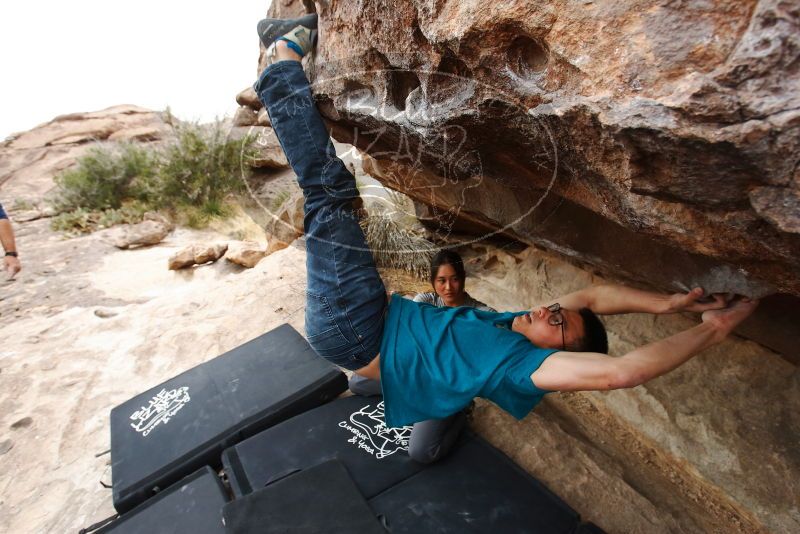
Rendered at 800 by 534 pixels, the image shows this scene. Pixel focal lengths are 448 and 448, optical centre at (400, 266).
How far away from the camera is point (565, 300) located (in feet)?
5.84

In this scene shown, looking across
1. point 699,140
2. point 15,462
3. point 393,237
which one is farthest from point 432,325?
point 393,237

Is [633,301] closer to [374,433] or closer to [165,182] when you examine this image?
[374,433]

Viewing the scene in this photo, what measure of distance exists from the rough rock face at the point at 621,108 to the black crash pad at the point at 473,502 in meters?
1.00

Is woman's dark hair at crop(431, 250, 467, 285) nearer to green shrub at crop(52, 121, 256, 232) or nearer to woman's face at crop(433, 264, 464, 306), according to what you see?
woman's face at crop(433, 264, 464, 306)

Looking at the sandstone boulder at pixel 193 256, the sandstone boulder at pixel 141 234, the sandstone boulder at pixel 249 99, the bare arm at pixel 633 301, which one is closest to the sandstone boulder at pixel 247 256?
the sandstone boulder at pixel 193 256

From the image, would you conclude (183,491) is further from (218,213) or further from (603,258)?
(218,213)

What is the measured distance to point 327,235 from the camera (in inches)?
63.7

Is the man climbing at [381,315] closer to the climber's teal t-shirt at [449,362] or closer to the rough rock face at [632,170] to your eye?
the climber's teal t-shirt at [449,362]

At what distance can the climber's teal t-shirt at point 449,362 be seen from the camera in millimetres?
1426

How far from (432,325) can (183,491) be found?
1.40m

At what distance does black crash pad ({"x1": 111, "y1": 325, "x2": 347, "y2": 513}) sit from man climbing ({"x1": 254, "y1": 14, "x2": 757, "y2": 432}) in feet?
3.25

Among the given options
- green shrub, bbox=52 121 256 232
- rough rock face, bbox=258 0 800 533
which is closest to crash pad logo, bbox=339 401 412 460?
rough rock face, bbox=258 0 800 533

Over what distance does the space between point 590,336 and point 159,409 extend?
2.34 metres

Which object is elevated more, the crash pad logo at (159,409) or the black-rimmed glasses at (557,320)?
the black-rimmed glasses at (557,320)
